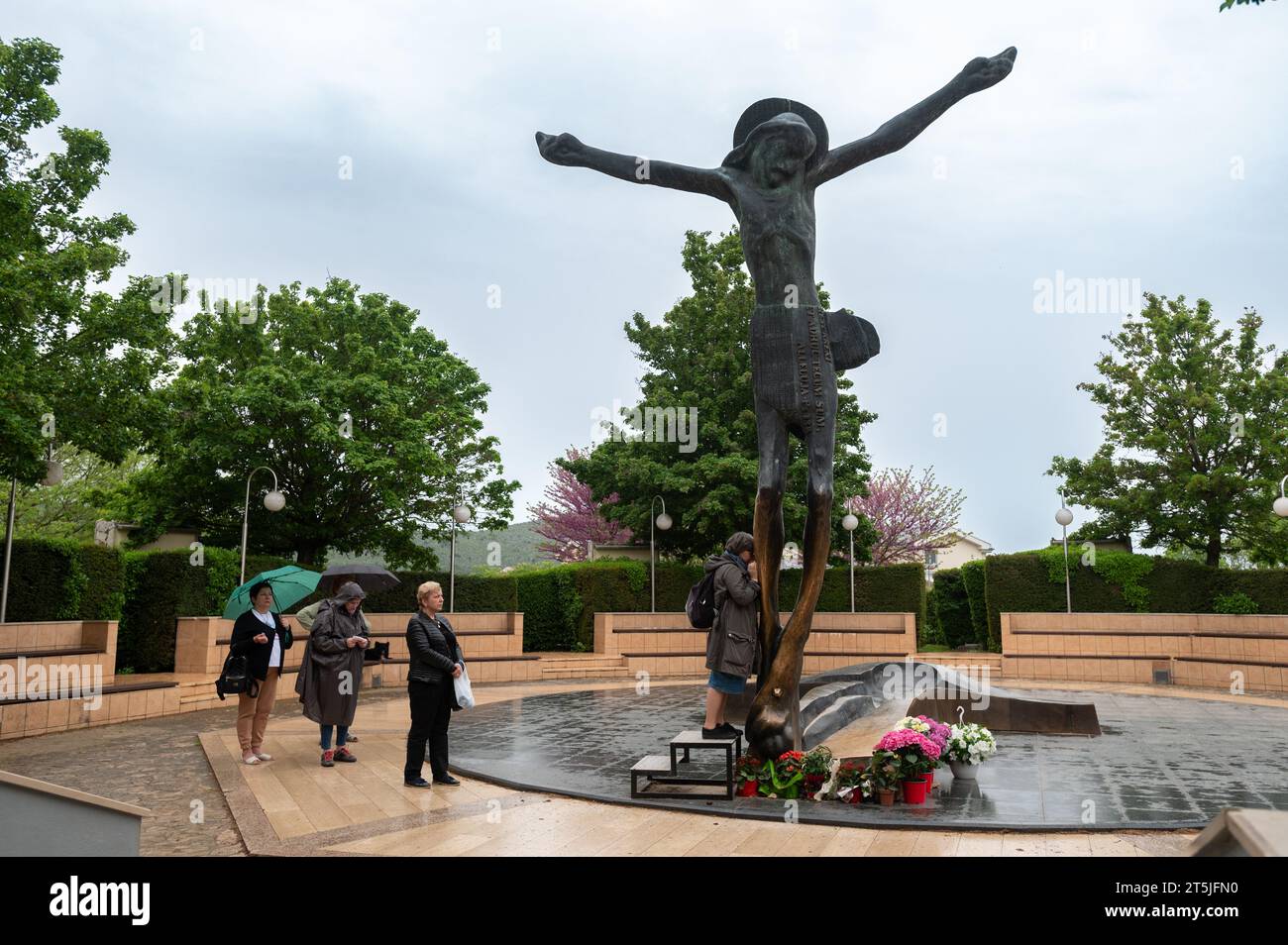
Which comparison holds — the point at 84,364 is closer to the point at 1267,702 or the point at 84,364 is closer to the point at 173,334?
the point at 173,334

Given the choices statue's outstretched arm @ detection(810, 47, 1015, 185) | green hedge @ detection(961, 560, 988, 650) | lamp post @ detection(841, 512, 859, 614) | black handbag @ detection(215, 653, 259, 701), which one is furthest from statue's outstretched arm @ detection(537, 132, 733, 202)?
green hedge @ detection(961, 560, 988, 650)

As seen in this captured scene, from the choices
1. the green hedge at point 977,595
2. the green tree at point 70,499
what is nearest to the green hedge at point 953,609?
the green hedge at point 977,595

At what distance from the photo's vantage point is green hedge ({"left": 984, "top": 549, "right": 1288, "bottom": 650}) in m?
18.8

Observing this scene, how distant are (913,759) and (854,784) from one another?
41 cm

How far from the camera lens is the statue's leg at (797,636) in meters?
6.52

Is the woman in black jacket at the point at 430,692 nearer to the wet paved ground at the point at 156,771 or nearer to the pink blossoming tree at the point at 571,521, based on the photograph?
the wet paved ground at the point at 156,771

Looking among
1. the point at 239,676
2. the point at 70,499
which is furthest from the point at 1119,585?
the point at 70,499

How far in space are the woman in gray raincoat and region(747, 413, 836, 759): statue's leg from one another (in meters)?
3.71

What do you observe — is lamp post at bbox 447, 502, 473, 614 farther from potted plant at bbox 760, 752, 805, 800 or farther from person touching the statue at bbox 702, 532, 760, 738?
potted plant at bbox 760, 752, 805, 800

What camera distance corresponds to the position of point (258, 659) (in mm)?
7992

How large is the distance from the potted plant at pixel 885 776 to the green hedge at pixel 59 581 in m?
13.1

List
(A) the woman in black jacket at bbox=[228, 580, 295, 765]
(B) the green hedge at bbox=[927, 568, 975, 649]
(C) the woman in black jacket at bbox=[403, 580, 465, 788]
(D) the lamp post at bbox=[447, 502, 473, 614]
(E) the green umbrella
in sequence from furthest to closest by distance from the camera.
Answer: (B) the green hedge at bbox=[927, 568, 975, 649], (D) the lamp post at bbox=[447, 502, 473, 614], (E) the green umbrella, (A) the woman in black jacket at bbox=[228, 580, 295, 765], (C) the woman in black jacket at bbox=[403, 580, 465, 788]

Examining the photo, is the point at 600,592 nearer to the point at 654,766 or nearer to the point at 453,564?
the point at 453,564

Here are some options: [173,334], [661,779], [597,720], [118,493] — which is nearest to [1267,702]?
[597,720]
